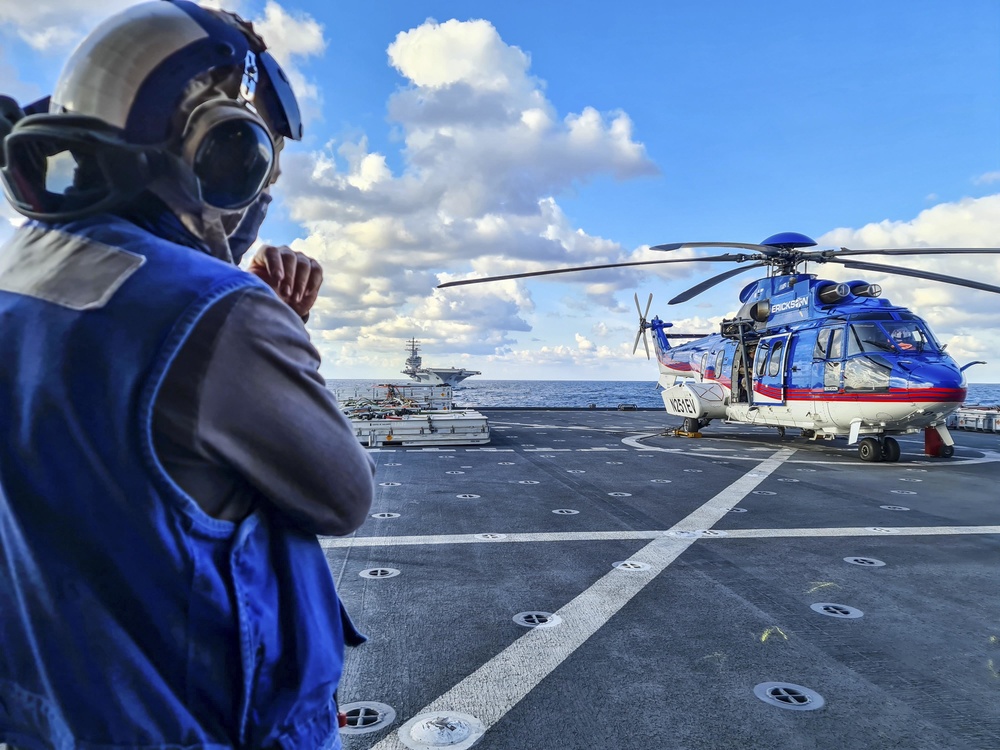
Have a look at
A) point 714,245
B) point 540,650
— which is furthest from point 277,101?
point 714,245

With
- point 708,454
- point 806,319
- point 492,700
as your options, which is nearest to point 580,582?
point 492,700

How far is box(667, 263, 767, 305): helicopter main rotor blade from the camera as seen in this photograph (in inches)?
535

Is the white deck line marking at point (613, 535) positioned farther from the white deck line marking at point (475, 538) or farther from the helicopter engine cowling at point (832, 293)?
the helicopter engine cowling at point (832, 293)

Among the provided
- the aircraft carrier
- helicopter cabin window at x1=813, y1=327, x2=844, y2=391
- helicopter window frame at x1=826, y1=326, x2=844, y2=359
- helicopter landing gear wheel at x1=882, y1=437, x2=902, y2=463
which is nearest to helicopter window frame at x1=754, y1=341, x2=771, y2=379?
helicopter cabin window at x1=813, y1=327, x2=844, y2=391

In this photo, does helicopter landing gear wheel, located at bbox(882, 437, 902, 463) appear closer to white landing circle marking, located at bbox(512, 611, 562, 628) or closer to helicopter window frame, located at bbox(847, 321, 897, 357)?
helicopter window frame, located at bbox(847, 321, 897, 357)

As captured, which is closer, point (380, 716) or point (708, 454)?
point (380, 716)

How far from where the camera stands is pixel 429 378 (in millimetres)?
51469

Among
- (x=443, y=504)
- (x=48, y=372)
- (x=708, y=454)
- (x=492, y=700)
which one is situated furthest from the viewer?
(x=708, y=454)

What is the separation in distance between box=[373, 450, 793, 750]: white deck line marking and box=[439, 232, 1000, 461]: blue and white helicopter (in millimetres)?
6976

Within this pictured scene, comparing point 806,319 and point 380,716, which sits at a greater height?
point 806,319

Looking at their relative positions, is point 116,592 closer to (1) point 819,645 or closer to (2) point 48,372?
(2) point 48,372

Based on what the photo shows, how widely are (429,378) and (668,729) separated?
162 feet

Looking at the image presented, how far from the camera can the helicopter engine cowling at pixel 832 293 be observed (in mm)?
11820

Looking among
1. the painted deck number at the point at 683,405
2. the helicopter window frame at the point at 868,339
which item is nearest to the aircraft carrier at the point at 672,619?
the helicopter window frame at the point at 868,339
